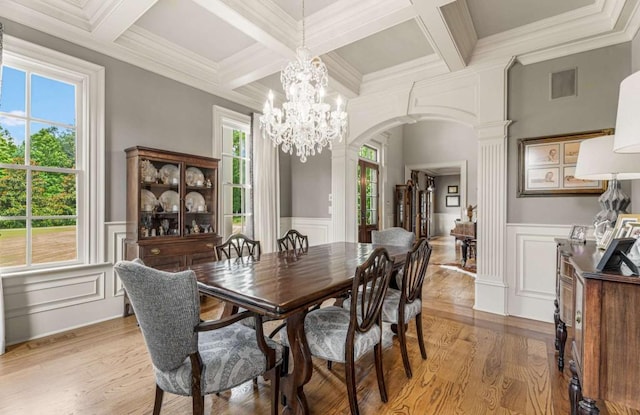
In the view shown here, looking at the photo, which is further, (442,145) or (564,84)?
(442,145)

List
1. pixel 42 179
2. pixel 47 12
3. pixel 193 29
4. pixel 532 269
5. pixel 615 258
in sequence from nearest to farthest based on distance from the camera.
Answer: pixel 615 258
pixel 47 12
pixel 42 179
pixel 193 29
pixel 532 269

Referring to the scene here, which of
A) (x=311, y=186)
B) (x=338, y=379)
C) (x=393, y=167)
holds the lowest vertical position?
(x=338, y=379)

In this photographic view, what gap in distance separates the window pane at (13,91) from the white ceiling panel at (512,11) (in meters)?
4.08

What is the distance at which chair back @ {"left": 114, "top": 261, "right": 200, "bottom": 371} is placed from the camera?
1.23 m

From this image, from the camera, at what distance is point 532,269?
325 centimetres

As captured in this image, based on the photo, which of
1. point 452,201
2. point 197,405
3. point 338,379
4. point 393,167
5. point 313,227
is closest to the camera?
point 197,405

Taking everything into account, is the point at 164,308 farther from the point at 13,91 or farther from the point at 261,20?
the point at 13,91

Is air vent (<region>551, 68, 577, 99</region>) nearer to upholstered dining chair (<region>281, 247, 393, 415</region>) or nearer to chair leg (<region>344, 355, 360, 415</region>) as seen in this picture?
upholstered dining chair (<region>281, 247, 393, 415</region>)

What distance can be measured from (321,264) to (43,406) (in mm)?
1881

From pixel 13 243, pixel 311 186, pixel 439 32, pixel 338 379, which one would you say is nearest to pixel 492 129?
pixel 439 32

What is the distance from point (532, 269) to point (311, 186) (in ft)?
10.9

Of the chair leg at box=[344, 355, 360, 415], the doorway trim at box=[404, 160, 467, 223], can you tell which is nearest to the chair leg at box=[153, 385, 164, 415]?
the chair leg at box=[344, 355, 360, 415]

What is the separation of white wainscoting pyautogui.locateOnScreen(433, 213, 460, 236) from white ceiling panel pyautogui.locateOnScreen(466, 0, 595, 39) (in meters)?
9.24

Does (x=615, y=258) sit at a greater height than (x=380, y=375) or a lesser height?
greater
